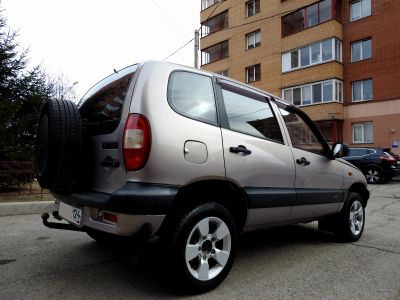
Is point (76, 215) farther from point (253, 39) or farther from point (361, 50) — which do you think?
point (253, 39)

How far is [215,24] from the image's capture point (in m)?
30.5

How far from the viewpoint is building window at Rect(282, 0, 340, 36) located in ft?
73.0

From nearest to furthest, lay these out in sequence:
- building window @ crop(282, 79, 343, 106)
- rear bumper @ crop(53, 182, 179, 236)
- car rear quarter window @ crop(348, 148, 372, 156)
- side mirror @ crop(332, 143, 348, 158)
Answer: rear bumper @ crop(53, 182, 179, 236), side mirror @ crop(332, 143, 348, 158), car rear quarter window @ crop(348, 148, 372, 156), building window @ crop(282, 79, 343, 106)

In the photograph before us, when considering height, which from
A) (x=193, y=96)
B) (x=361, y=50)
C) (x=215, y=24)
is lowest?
(x=193, y=96)

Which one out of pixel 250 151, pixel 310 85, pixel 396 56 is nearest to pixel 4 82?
pixel 250 151

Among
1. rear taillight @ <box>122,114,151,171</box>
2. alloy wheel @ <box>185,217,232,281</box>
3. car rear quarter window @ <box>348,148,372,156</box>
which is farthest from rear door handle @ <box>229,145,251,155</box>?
car rear quarter window @ <box>348,148,372,156</box>

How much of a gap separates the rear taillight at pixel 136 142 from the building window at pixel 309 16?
22.5 m

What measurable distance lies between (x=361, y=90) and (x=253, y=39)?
9205 millimetres

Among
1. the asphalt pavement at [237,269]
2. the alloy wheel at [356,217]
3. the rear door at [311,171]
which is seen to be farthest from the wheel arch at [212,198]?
the alloy wheel at [356,217]

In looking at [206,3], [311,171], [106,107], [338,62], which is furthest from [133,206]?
[206,3]

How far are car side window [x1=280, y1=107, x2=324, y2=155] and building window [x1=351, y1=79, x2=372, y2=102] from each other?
63.6ft

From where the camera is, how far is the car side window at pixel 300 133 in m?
4.01

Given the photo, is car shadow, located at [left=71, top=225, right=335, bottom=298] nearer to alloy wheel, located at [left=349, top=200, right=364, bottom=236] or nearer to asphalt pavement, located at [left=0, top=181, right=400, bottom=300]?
asphalt pavement, located at [left=0, top=181, right=400, bottom=300]

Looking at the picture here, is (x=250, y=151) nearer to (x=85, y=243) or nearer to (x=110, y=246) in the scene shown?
(x=110, y=246)
